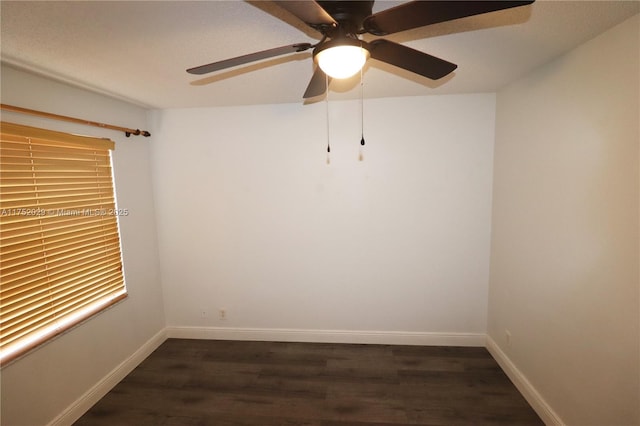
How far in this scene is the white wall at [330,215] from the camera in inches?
103

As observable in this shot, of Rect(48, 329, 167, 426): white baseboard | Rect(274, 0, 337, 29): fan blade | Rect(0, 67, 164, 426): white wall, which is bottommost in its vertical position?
Rect(48, 329, 167, 426): white baseboard

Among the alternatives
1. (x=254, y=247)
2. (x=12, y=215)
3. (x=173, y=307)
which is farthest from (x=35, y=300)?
(x=254, y=247)

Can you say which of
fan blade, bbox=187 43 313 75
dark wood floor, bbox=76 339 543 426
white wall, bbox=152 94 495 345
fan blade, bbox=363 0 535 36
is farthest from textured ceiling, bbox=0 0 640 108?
dark wood floor, bbox=76 339 543 426

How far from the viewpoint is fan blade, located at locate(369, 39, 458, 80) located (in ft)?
3.79

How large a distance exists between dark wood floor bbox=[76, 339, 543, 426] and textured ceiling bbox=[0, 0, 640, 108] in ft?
7.91

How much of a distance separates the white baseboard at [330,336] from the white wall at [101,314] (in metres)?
0.44

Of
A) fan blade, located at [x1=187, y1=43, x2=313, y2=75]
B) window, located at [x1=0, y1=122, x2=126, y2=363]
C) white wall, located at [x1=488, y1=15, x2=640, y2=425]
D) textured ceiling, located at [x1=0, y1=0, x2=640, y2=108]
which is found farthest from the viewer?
window, located at [x1=0, y1=122, x2=126, y2=363]

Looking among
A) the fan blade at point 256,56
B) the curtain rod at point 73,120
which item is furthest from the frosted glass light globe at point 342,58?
the curtain rod at point 73,120

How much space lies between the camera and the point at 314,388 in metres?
2.29

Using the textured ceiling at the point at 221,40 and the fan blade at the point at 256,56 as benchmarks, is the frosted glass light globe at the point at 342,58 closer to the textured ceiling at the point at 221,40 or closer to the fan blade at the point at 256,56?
the fan blade at the point at 256,56

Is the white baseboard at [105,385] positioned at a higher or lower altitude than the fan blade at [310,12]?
lower

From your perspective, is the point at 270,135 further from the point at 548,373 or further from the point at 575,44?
the point at 548,373

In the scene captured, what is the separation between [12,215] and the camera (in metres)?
1.66

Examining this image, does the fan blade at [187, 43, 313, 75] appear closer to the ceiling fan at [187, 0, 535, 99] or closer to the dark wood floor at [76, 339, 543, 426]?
the ceiling fan at [187, 0, 535, 99]
